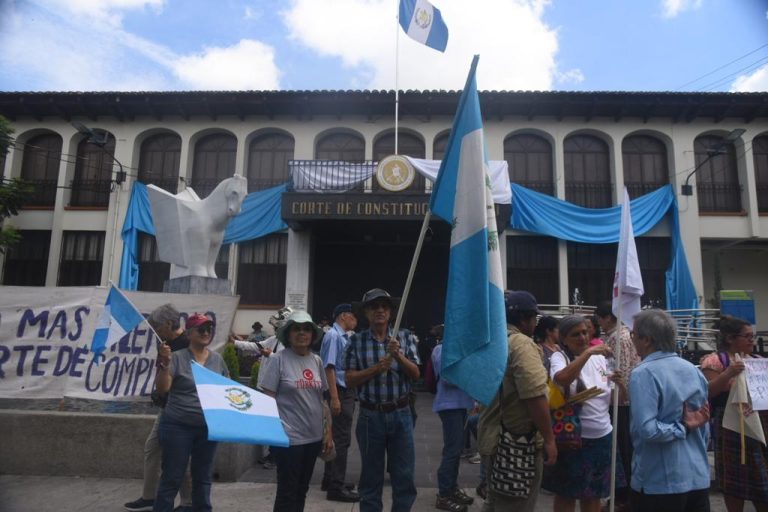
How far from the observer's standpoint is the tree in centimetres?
1521

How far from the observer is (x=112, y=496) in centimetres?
471

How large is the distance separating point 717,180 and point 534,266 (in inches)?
269

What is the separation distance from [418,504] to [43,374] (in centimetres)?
468

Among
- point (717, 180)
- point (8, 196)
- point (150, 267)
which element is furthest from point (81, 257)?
point (717, 180)

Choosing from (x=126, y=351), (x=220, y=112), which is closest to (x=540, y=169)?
Answer: (x=220, y=112)

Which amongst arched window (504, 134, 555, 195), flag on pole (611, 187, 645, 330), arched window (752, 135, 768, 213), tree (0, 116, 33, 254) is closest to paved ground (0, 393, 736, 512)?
flag on pole (611, 187, 645, 330)

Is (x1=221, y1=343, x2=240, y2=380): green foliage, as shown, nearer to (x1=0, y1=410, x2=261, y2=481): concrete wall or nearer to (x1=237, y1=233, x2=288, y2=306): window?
(x1=0, y1=410, x2=261, y2=481): concrete wall

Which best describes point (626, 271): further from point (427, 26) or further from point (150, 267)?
point (150, 267)

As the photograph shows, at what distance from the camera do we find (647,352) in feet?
10.0

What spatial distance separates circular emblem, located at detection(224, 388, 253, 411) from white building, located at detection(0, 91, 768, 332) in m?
12.2

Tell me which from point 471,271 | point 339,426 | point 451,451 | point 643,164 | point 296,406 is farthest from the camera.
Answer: point 643,164

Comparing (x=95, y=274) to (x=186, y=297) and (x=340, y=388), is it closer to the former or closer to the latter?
(x=186, y=297)

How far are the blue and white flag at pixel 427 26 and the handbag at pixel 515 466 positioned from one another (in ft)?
33.7

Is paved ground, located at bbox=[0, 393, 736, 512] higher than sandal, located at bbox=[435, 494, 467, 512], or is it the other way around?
sandal, located at bbox=[435, 494, 467, 512]
